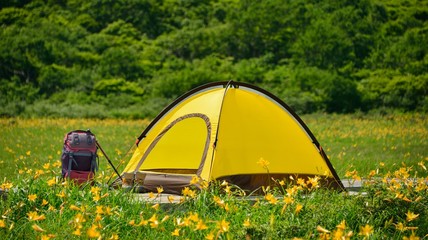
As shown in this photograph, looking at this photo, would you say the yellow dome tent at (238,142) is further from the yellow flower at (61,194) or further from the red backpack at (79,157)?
the yellow flower at (61,194)

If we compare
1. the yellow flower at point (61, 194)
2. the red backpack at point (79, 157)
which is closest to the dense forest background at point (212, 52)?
the red backpack at point (79, 157)

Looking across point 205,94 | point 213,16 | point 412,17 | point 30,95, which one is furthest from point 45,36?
point 205,94

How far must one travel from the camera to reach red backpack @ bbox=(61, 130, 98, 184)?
26.8 feet

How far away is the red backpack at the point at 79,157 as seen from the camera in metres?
8.16

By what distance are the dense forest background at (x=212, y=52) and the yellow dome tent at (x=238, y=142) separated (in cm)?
2356

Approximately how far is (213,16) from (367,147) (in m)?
42.6

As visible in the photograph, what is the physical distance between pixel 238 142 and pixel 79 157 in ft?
6.94

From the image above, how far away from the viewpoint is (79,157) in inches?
322

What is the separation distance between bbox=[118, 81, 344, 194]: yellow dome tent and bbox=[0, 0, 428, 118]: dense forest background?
23.6 meters

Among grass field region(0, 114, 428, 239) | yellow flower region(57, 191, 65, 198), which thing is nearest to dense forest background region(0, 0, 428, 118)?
grass field region(0, 114, 428, 239)

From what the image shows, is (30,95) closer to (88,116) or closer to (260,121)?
(88,116)

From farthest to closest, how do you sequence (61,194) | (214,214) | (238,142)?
1. (238,142)
2. (214,214)
3. (61,194)

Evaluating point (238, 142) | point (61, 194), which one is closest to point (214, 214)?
point (61, 194)

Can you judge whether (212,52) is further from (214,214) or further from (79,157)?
(214,214)
